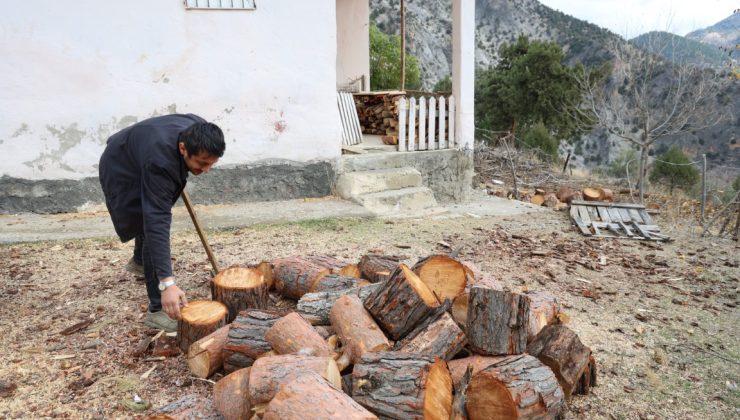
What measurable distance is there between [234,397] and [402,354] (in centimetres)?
82

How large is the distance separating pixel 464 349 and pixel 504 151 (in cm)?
1123

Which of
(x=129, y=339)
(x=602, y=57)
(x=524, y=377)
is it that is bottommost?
(x=129, y=339)

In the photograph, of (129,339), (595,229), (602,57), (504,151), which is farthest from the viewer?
(602,57)

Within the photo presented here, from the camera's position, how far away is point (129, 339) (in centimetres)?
357

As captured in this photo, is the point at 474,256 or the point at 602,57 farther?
the point at 602,57

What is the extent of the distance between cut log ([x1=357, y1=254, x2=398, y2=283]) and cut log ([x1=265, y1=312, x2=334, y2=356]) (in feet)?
3.34

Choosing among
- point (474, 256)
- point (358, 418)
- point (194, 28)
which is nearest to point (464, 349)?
point (358, 418)

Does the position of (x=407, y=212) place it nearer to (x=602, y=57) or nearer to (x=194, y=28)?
(x=194, y=28)

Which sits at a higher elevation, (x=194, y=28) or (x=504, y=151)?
(x=194, y=28)

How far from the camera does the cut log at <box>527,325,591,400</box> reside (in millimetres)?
2873

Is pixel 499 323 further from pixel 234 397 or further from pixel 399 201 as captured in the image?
pixel 399 201

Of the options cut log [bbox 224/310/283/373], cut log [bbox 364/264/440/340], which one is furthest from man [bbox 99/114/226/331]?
cut log [bbox 364/264/440/340]

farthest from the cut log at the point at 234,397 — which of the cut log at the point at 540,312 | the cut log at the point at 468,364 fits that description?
the cut log at the point at 540,312

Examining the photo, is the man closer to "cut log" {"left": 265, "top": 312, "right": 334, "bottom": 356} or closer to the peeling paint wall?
"cut log" {"left": 265, "top": 312, "right": 334, "bottom": 356}
